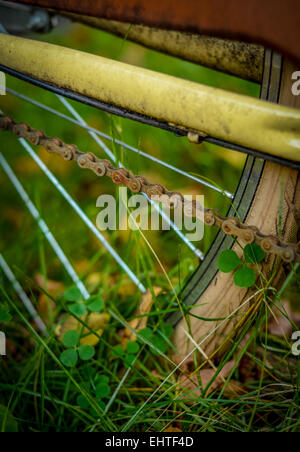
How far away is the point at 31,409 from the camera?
104 cm

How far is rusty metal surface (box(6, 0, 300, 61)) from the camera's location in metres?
0.65

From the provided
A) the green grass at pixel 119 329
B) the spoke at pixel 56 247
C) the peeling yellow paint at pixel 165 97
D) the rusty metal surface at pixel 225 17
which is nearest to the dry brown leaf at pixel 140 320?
the green grass at pixel 119 329

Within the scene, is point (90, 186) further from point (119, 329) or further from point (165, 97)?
point (165, 97)

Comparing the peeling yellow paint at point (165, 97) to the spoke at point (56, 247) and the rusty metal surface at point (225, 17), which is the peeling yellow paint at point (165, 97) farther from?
the spoke at point (56, 247)

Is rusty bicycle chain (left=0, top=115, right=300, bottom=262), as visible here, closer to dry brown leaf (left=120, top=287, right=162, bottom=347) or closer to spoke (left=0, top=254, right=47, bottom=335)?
dry brown leaf (left=120, top=287, right=162, bottom=347)

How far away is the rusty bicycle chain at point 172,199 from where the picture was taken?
783 millimetres

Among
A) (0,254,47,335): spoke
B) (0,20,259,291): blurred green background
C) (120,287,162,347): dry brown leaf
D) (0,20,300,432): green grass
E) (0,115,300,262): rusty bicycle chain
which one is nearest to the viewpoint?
(0,115,300,262): rusty bicycle chain

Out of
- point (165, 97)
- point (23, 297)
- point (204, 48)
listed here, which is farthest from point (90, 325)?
point (204, 48)

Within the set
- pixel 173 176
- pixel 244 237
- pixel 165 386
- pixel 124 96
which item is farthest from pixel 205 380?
pixel 173 176

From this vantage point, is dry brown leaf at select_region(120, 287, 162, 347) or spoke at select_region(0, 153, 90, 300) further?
spoke at select_region(0, 153, 90, 300)

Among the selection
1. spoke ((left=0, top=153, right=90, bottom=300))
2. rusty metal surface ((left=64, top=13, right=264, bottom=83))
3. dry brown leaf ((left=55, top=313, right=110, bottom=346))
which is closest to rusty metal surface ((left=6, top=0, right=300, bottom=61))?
rusty metal surface ((left=64, top=13, right=264, bottom=83))

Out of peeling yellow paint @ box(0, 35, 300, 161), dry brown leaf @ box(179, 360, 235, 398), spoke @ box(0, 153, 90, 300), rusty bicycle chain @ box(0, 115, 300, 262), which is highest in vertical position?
peeling yellow paint @ box(0, 35, 300, 161)

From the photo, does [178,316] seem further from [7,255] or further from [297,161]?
[7,255]

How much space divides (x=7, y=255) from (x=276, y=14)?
1147 mm
